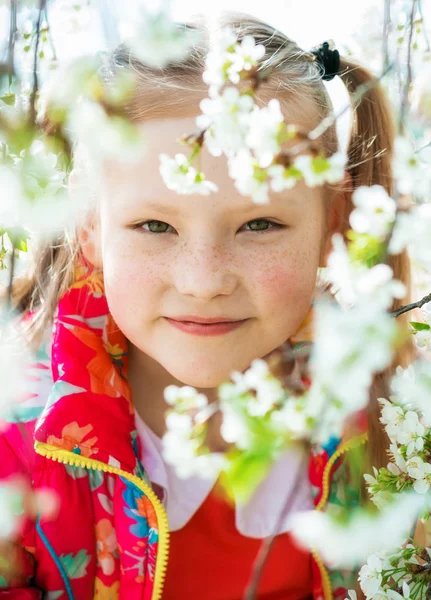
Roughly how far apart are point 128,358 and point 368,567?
0.83 metres

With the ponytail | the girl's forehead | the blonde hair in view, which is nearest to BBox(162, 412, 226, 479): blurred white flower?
the girl's forehead

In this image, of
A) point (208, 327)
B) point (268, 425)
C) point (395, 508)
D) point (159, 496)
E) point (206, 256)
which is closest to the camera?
point (268, 425)

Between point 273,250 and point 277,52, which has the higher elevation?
point 277,52

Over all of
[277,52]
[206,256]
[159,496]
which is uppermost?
[277,52]

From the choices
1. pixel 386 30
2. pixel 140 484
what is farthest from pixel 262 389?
pixel 140 484

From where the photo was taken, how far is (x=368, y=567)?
1.03 meters

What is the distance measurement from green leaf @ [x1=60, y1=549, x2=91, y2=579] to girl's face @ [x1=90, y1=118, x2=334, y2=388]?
421 mm

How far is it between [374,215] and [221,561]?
1.08 metres

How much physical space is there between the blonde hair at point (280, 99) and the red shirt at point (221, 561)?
1.02ft

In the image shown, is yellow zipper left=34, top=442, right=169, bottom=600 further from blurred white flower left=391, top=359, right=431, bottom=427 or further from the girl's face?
blurred white flower left=391, top=359, right=431, bottom=427

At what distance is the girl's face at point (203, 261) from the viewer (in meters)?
1.25

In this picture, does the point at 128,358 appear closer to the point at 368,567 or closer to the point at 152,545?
the point at 152,545

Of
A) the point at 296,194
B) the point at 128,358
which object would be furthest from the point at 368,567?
the point at 128,358

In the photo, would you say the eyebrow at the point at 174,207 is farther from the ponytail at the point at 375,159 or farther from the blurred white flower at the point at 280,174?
Answer: the blurred white flower at the point at 280,174
